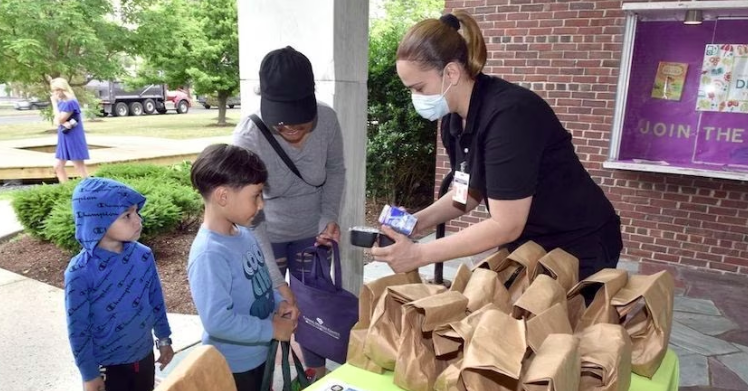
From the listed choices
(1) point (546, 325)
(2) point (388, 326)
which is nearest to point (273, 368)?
(2) point (388, 326)

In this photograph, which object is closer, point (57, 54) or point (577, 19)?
point (577, 19)

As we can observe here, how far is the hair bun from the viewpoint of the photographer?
5.94 feet

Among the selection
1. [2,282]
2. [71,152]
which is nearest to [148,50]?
[71,152]

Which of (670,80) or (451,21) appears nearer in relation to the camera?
(451,21)

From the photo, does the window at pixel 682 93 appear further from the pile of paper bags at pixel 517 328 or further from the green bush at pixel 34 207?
the green bush at pixel 34 207

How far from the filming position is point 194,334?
11.6 ft

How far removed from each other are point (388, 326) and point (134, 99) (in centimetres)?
3157

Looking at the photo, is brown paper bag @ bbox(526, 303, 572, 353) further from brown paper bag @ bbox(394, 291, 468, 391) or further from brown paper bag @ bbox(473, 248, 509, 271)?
brown paper bag @ bbox(473, 248, 509, 271)

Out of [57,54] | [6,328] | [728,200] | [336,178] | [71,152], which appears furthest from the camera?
[57,54]

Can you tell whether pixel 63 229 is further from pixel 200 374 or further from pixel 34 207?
pixel 200 374

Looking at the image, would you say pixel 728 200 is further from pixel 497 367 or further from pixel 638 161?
pixel 497 367

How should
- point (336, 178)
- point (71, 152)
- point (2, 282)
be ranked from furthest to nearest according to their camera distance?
point (71, 152) < point (2, 282) < point (336, 178)

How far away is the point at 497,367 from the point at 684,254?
504 cm

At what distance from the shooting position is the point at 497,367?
104 cm
